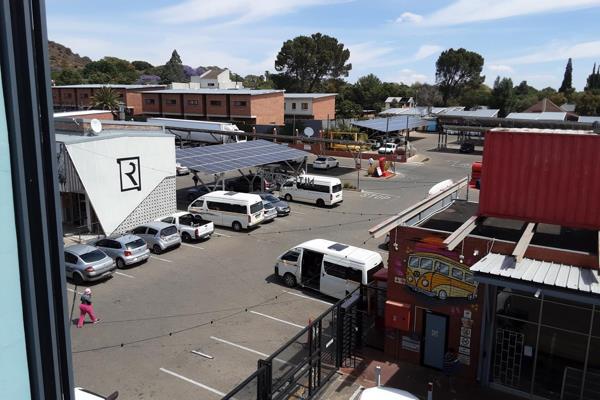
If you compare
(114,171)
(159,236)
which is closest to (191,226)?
(159,236)

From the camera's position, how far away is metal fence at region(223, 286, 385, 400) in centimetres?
966

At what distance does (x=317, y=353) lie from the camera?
448 inches

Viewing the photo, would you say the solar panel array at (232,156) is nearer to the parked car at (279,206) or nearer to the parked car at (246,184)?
the parked car at (246,184)

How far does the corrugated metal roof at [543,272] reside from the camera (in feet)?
28.5

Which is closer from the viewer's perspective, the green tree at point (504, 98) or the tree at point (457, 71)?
the green tree at point (504, 98)

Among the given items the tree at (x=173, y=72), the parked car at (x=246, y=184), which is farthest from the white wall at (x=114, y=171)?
the tree at (x=173, y=72)

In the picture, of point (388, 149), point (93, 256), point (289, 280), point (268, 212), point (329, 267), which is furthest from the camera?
point (388, 149)

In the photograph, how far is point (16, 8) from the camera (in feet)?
12.0

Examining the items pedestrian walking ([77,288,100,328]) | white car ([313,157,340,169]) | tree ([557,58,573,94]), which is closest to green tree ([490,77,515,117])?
tree ([557,58,573,94])

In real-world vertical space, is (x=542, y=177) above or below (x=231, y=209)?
above

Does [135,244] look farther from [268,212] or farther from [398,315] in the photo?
[398,315]

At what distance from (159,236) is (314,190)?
39.1 ft

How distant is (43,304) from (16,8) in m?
2.27

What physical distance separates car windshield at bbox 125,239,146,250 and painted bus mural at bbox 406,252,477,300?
11919mm
